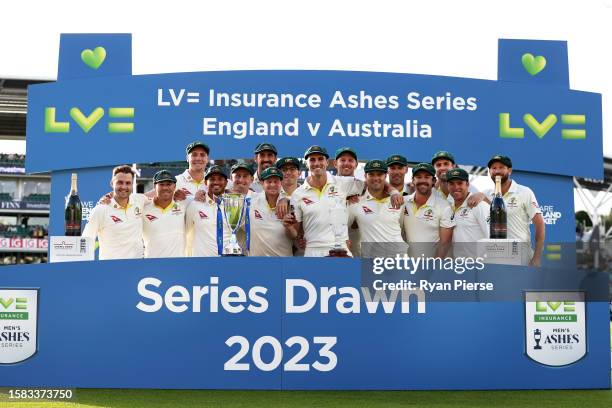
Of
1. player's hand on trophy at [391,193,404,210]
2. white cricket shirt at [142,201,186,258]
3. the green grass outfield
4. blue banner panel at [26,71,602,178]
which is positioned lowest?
the green grass outfield

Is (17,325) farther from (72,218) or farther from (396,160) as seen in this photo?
(396,160)

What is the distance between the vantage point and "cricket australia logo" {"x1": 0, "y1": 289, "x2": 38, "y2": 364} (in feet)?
19.9

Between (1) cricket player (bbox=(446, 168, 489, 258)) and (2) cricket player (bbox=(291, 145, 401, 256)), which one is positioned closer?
(2) cricket player (bbox=(291, 145, 401, 256))

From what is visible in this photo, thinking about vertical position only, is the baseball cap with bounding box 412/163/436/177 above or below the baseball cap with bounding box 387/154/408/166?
below

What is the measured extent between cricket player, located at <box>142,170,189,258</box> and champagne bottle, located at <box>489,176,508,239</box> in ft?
8.07

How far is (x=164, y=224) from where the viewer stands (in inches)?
267

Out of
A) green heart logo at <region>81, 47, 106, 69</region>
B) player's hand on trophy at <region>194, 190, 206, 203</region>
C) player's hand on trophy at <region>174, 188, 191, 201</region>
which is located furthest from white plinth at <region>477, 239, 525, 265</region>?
green heart logo at <region>81, 47, 106, 69</region>

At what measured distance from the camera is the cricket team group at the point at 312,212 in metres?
6.43

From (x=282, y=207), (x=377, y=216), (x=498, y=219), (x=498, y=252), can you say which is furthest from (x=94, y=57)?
(x=498, y=252)

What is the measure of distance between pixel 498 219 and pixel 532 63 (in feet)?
11.1

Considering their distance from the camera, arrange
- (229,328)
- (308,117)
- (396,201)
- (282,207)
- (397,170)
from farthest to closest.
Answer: (308,117)
(397,170)
(396,201)
(282,207)
(229,328)

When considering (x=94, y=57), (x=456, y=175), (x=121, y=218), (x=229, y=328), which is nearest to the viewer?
(x=229, y=328)

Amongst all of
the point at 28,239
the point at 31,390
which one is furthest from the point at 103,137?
the point at 28,239

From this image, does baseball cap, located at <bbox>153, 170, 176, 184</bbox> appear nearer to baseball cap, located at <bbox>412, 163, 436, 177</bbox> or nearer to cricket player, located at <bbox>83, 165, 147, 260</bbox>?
cricket player, located at <bbox>83, 165, 147, 260</bbox>
